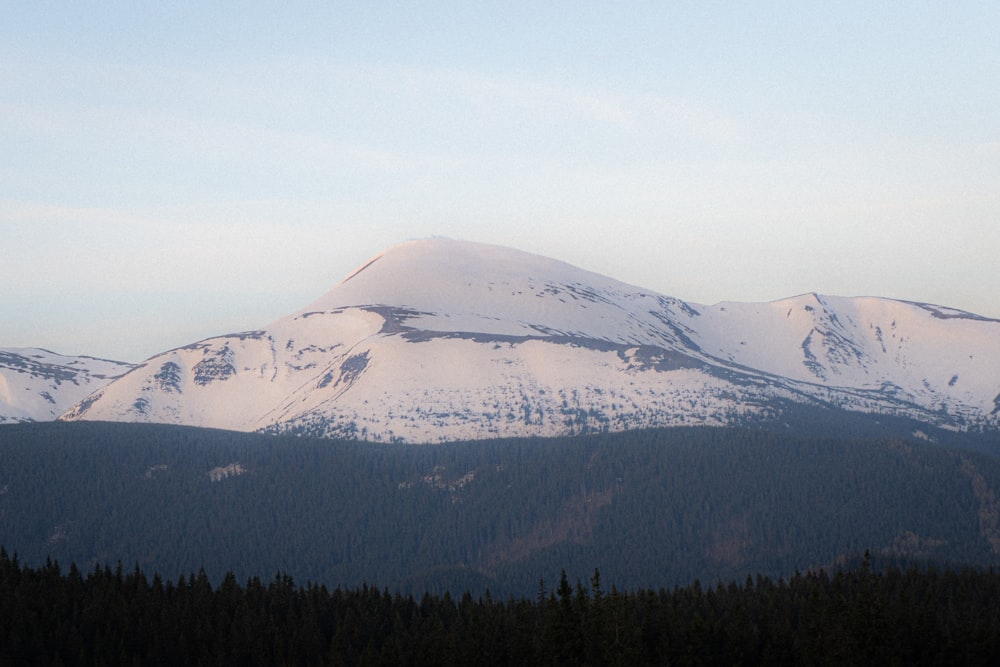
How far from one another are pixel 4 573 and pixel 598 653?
7747 cm

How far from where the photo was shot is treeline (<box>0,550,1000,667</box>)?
135500 mm

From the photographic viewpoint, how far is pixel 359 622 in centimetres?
15900

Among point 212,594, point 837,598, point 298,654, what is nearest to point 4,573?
point 212,594

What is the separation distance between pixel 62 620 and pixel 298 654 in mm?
27082

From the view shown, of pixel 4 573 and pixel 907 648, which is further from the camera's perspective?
pixel 4 573

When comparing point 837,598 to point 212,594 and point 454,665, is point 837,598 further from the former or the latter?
point 212,594

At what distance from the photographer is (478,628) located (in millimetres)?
143375

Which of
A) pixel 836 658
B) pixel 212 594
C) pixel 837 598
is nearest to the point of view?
pixel 836 658

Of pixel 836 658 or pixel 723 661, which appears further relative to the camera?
pixel 723 661

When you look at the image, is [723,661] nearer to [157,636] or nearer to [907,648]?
[907,648]

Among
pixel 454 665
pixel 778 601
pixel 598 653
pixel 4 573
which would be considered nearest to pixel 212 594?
pixel 4 573

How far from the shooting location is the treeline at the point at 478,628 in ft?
445

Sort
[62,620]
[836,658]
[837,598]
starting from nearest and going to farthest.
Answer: [836,658] < [837,598] < [62,620]

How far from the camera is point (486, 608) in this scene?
162 meters
